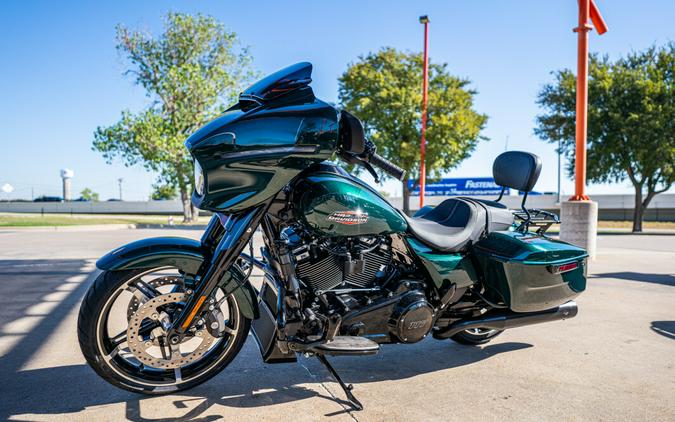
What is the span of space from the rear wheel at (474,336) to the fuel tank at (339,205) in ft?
5.24

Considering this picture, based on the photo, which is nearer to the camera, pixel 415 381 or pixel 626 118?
pixel 415 381

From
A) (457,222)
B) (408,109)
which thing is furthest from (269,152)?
(408,109)

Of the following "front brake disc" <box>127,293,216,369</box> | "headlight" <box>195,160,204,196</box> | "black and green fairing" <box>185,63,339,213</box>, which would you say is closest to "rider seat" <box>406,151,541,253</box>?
"black and green fairing" <box>185,63,339,213</box>

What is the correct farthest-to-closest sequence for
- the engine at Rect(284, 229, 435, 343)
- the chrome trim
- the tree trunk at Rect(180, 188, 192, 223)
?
the tree trunk at Rect(180, 188, 192, 223) → the engine at Rect(284, 229, 435, 343) → the chrome trim

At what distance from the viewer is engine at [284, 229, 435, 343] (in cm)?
294

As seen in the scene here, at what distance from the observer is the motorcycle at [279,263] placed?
109 inches

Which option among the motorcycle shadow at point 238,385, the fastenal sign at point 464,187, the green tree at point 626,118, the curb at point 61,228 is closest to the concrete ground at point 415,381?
the motorcycle shadow at point 238,385

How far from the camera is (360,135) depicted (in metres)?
2.91

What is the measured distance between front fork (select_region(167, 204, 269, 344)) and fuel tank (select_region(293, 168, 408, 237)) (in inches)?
9.8

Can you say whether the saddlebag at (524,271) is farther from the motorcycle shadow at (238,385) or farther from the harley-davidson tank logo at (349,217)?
the harley-davidson tank logo at (349,217)

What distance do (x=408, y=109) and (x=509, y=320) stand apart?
75.3 ft

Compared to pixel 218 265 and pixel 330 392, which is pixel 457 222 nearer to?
pixel 330 392

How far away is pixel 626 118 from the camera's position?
879 inches

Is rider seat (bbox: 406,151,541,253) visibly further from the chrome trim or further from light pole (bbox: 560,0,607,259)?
light pole (bbox: 560,0,607,259)
